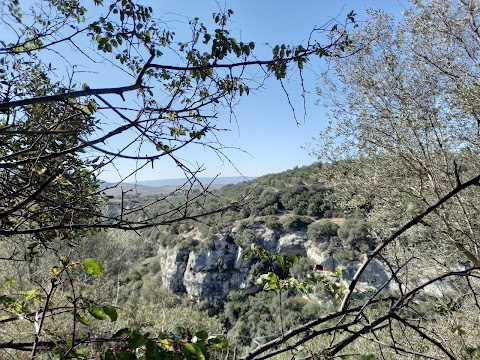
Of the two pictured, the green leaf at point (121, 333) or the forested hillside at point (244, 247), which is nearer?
the green leaf at point (121, 333)

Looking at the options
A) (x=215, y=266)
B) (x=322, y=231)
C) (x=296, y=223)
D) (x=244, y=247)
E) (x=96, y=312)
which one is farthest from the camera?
(x=215, y=266)

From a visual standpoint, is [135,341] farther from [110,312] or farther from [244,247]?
[244,247]

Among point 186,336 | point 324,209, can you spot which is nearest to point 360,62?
point 186,336

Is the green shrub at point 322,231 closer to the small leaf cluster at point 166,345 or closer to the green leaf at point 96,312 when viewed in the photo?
the small leaf cluster at point 166,345

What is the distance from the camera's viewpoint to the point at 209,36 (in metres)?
1.94

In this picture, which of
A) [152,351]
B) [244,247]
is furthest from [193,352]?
[244,247]

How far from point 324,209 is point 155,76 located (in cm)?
4470

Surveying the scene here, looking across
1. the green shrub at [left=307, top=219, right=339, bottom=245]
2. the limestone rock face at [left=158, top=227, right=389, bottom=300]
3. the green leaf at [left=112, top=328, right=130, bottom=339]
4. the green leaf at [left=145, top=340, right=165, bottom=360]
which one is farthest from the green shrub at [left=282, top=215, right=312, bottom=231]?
the green leaf at [left=145, top=340, right=165, bottom=360]

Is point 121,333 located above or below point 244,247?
above

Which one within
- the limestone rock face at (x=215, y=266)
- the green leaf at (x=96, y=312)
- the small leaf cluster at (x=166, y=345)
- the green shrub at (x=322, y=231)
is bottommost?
the limestone rock face at (x=215, y=266)

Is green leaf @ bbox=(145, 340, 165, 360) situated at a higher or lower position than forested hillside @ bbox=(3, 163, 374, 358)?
higher

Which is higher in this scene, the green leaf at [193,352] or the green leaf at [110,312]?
the green leaf at [110,312]

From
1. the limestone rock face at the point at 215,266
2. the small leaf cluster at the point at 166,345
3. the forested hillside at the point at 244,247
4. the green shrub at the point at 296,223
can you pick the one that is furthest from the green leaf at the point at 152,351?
the green shrub at the point at 296,223

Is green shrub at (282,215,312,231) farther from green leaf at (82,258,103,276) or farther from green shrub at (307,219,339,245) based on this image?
green leaf at (82,258,103,276)
